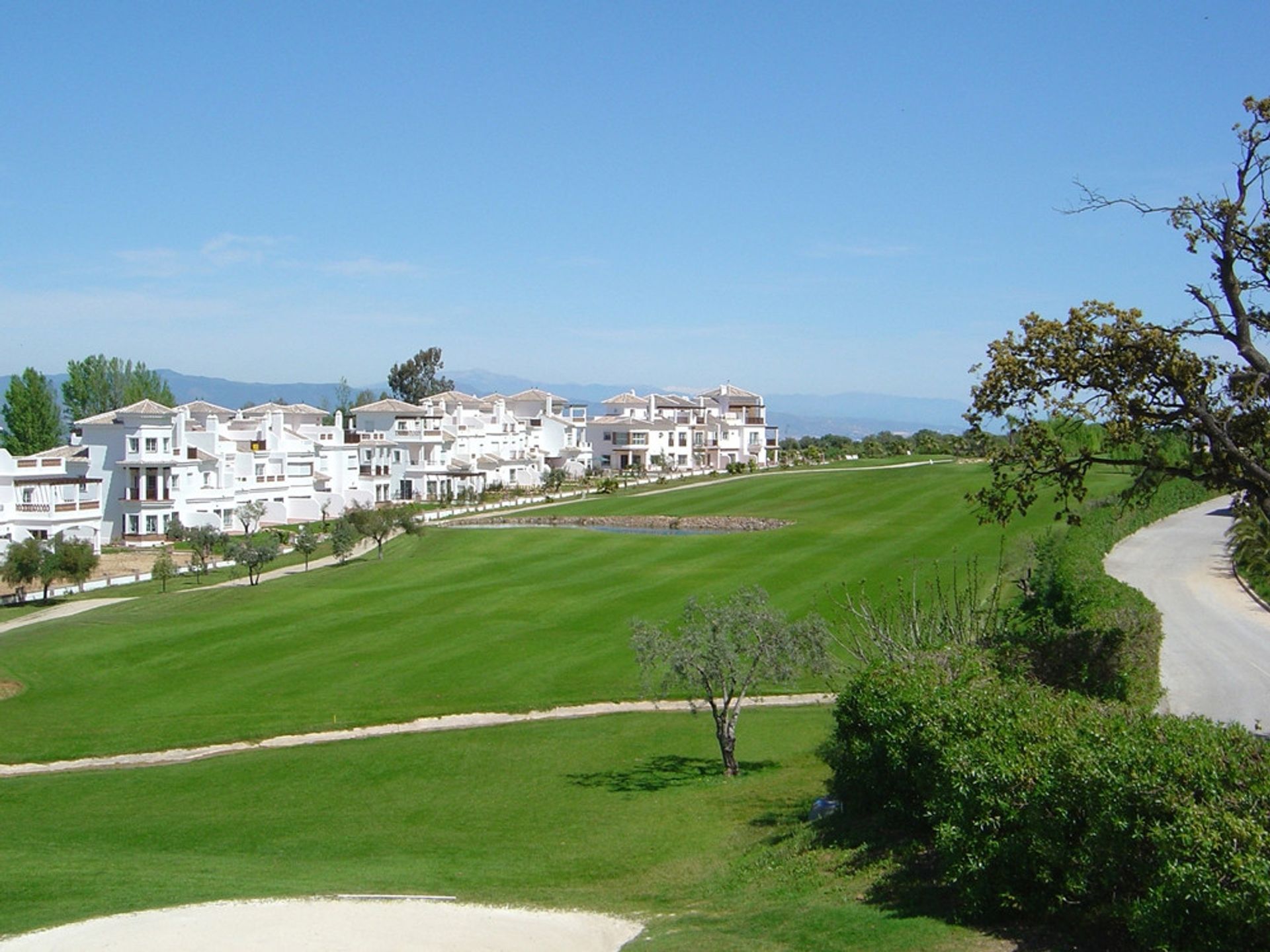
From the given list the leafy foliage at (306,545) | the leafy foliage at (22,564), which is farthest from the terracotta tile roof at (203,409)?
the leafy foliage at (22,564)

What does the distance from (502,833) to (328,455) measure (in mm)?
76602

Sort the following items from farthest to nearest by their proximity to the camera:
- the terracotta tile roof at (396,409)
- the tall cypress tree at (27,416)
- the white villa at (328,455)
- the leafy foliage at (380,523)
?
the terracotta tile roof at (396,409) < the tall cypress tree at (27,416) < the white villa at (328,455) < the leafy foliage at (380,523)

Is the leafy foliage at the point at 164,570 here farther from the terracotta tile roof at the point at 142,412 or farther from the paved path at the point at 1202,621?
the paved path at the point at 1202,621

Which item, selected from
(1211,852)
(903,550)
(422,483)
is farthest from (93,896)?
(422,483)

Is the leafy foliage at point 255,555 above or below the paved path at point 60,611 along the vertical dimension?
above

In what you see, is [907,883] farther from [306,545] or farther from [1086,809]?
[306,545]

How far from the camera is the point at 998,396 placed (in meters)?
19.7

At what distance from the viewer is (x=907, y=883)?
510 inches

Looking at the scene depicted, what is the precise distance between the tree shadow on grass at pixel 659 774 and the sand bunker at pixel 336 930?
9.31m

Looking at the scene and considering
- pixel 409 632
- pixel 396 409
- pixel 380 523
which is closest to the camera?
pixel 409 632

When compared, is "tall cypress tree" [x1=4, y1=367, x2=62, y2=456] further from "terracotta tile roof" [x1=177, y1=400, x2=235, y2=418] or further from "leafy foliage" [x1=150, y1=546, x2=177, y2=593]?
"leafy foliage" [x1=150, y1=546, x2=177, y2=593]

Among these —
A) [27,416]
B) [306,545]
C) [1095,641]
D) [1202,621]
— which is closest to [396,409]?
[27,416]

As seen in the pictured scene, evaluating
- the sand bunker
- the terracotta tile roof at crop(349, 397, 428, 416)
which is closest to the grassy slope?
the sand bunker

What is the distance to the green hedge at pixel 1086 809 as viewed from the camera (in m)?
8.96
